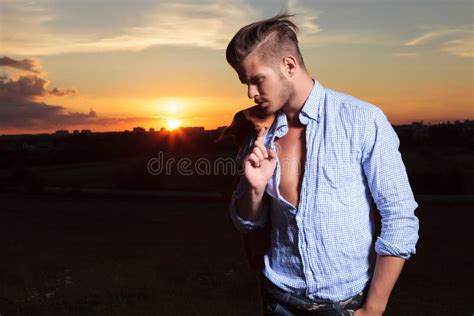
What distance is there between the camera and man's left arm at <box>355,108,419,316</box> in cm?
226

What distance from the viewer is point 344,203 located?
232 cm

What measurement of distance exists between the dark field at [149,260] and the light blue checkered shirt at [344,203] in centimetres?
409

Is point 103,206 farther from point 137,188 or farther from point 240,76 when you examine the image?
point 240,76

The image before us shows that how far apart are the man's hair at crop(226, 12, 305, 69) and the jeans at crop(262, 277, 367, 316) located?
890 mm

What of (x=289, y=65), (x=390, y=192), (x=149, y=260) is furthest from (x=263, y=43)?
(x=149, y=260)

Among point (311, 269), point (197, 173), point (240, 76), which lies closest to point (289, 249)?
point (311, 269)

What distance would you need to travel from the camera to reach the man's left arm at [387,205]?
7.43 feet

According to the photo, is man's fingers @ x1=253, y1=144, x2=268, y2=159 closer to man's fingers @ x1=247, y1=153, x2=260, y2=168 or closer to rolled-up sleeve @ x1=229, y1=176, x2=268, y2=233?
man's fingers @ x1=247, y1=153, x2=260, y2=168

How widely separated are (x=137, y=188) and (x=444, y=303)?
19.0 feet

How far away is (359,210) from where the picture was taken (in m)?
2.35

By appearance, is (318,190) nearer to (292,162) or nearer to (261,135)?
(292,162)

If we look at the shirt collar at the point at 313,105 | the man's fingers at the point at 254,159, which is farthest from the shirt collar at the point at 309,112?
the man's fingers at the point at 254,159

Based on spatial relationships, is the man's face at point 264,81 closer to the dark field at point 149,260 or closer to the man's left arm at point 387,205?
the man's left arm at point 387,205

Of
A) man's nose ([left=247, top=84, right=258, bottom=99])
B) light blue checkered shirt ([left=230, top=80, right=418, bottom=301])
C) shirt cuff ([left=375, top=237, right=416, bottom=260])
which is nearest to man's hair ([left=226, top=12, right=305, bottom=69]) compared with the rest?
man's nose ([left=247, top=84, right=258, bottom=99])
